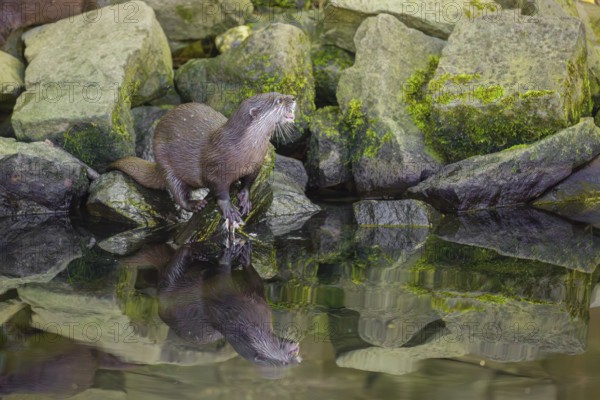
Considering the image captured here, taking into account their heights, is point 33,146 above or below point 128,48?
below

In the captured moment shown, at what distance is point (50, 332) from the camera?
12.0 feet

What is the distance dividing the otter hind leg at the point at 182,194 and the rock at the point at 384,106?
1.87 metres

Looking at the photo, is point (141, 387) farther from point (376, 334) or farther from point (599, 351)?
point (599, 351)

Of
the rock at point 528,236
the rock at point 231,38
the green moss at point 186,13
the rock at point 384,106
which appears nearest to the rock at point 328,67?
the rock at point 384,106

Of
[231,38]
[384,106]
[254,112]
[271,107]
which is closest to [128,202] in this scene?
[254,112]

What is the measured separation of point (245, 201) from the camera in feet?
19.3

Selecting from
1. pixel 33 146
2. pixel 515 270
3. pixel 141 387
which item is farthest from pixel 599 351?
pixel 33 146

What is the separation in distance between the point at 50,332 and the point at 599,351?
252 centimetres

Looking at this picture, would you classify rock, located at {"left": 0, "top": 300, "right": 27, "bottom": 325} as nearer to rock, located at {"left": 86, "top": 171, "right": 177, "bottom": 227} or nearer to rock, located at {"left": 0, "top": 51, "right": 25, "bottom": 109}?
rock, located at {"left": 86, "top": 171, "right": 177, "bottom": 227}

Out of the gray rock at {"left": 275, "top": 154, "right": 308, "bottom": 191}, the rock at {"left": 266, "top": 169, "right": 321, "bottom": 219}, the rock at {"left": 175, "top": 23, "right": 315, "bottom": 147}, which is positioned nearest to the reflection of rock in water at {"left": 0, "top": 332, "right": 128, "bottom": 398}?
the rock at {"left": 266, "top": 169, "right": 321, "bottom": 219}

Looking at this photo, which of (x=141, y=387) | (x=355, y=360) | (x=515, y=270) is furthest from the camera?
(x=515, y=270)

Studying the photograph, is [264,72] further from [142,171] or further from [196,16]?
[142,171]

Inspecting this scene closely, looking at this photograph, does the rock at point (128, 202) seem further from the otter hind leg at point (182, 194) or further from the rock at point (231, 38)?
the rock at point (231, 38)

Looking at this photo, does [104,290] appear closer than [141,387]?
No
